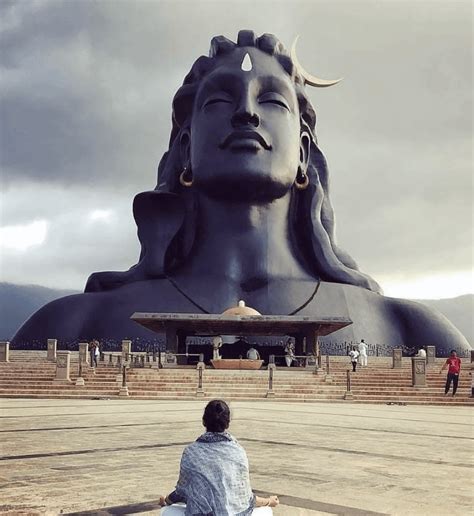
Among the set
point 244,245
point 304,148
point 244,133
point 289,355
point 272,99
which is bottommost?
point 289,355

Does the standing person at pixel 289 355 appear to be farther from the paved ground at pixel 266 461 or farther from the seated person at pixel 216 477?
the seated person at pixel 216 477

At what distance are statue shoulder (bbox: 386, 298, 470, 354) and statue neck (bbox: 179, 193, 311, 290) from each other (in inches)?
251

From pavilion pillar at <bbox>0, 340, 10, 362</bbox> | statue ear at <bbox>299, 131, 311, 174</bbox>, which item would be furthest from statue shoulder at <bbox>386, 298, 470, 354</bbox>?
pavilion pillar at <bbox>0, 340, 10, 362</bbox>

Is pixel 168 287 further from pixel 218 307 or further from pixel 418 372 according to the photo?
pixel 418 372

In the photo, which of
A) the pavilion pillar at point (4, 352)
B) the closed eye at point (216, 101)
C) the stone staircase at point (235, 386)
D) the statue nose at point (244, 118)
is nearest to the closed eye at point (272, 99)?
the statue nose at point (244, 118)

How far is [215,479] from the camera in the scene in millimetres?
3361

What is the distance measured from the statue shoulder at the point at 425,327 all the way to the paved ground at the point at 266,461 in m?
26.6

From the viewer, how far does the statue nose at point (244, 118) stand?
118 feet

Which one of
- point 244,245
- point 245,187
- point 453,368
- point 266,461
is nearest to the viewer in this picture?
point 266,461

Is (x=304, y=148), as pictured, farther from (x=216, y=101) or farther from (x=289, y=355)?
(x=289, y=355)

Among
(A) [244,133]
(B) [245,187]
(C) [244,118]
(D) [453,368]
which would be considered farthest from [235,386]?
(C) [244,118]

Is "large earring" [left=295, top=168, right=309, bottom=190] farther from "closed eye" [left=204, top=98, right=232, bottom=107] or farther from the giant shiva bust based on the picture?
"closed eye" [left=204, top=98, right=232, bottom=107]

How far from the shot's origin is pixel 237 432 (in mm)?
10227

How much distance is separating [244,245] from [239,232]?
31.9 inches
